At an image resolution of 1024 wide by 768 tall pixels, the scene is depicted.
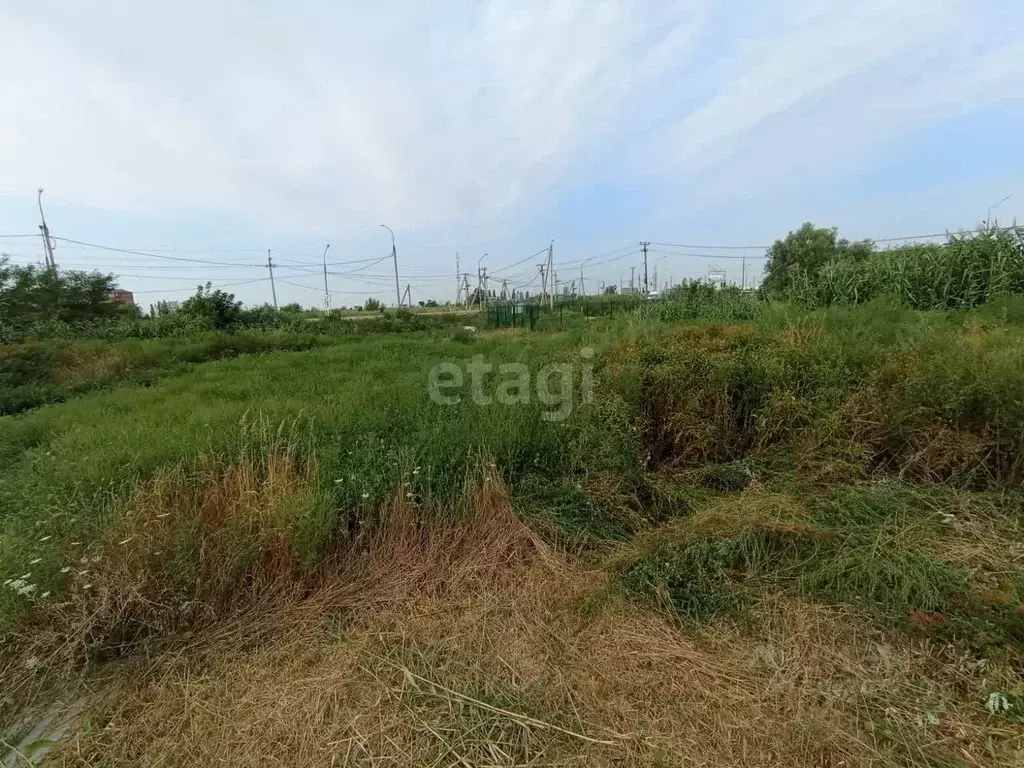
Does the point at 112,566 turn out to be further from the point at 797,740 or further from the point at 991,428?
the point at 991,428

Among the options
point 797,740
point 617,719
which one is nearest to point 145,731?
point 617,719

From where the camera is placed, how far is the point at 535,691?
5.84 ft

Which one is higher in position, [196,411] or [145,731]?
[196,411]

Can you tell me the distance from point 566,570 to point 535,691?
804mm

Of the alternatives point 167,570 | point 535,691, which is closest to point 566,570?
point 535,691

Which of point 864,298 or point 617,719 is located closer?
point 617,719

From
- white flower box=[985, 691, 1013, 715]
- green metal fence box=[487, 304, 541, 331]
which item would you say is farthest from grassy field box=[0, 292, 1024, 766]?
green metal fence box=[487, 304, 541, 331]

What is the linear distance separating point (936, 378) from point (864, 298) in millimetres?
5977

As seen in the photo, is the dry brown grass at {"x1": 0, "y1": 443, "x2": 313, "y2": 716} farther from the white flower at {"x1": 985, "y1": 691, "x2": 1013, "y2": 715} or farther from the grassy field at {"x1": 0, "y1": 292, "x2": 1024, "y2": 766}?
the white flower at {"x1": 985, "y1": 691, "x2": 1013, "y2": 715}

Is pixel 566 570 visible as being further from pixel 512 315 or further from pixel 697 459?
pixel 512 315

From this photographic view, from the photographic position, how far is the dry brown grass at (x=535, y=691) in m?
1.56

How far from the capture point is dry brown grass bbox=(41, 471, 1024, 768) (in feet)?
5.12

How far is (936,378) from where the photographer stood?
10.3 feet

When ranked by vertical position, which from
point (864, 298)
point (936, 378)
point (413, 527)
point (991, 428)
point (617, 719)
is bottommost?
point (617, 719)
